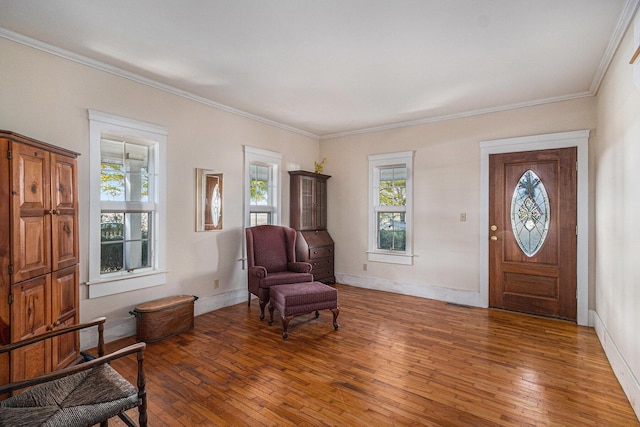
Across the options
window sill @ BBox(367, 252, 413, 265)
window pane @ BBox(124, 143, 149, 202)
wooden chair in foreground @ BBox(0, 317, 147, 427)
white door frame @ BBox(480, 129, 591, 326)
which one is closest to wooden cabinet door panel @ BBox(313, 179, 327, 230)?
window sill @ BBox(367, 252, 413, 265)

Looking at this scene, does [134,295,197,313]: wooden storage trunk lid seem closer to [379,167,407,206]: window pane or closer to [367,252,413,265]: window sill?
[367,252,413,265]: window sill

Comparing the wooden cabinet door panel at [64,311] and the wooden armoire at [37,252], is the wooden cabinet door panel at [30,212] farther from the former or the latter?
the wooden cabinet door panel at [64,311]

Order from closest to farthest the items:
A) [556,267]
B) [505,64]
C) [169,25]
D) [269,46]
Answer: [169,25] → [269,46] → [505,64] → [556,267]

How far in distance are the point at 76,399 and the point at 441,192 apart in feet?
15.0

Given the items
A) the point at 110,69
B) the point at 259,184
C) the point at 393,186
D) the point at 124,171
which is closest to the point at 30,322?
the point at 124,171

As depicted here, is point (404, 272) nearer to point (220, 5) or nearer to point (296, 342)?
point (296, 342)

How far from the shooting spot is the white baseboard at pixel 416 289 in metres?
4.58

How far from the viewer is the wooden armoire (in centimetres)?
191

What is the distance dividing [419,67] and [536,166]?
2155 millimetres

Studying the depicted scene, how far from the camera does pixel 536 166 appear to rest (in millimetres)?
4129

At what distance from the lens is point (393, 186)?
5.34m

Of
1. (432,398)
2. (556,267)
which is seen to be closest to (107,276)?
(432,398)

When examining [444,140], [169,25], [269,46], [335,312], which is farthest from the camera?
[444,140]

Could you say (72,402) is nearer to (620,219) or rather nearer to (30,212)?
(30,212)
